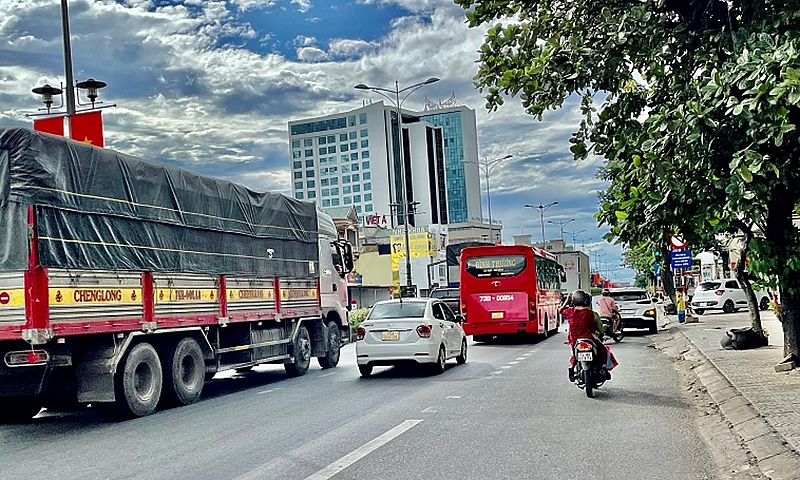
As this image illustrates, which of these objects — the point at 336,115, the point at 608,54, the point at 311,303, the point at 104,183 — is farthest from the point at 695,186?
the point at 336,115

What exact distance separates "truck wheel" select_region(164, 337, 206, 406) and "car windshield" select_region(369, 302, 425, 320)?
170 inches

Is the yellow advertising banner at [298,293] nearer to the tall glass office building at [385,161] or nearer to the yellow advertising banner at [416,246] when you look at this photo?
the yellow advertising banner at [416,246]

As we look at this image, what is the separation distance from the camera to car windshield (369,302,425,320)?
1755cm

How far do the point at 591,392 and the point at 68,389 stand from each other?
750 centimetres

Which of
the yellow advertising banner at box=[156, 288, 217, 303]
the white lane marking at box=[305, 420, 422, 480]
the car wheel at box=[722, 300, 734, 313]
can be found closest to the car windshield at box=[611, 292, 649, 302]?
the car wheel at box=[722, 300, 734, 313]

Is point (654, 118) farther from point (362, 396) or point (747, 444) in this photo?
point (362, 396)

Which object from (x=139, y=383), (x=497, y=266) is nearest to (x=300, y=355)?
(x=139, y=383)

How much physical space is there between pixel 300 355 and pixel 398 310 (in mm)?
2485

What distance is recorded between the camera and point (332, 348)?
20.4 m

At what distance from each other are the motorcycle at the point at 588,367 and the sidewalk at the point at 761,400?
5.41 feet

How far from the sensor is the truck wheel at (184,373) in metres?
13.5

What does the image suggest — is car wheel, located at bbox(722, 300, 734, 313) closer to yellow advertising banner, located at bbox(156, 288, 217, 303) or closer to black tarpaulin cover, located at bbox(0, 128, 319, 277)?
black tarpaulin cover, located at bbox(0, 128, 319, 277)

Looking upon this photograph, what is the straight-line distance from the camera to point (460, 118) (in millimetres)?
181750

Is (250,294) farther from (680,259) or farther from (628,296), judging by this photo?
(680,259)
